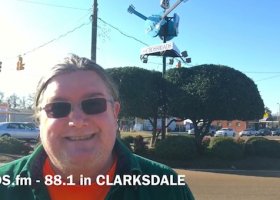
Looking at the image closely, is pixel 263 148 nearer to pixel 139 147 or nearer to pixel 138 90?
pixel 139 147

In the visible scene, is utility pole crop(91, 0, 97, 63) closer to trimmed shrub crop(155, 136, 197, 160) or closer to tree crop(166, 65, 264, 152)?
trimmed shrub crop(155, 136, 197, 160)

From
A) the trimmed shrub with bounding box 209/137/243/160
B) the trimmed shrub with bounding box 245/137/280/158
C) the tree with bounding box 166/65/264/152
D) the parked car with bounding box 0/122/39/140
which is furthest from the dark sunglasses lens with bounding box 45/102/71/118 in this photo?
the parked car with bounding box 0/122/39/140

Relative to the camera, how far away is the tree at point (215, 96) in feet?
70.0

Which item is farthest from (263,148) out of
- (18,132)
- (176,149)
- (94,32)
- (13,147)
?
(18,132)

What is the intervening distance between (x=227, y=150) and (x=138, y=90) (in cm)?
498

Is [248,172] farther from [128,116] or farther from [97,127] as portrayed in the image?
[97,127]

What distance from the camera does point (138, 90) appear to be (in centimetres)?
2223

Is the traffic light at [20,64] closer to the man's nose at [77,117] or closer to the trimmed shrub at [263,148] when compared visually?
the trimmed shrub at [263,148]

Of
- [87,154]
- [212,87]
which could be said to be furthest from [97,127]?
[212,87]

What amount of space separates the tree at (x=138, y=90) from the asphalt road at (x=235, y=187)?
715 centimetres

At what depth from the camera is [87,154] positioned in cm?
241

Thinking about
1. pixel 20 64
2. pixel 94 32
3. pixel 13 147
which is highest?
pixel 94 32

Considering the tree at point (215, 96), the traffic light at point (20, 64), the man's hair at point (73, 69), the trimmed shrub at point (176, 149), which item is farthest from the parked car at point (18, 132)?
the man's hair at point (73, 69)

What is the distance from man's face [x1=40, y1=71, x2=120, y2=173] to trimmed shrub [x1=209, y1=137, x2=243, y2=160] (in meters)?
18.1
